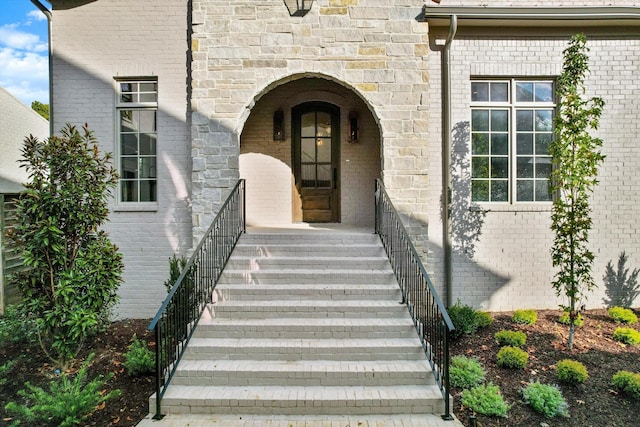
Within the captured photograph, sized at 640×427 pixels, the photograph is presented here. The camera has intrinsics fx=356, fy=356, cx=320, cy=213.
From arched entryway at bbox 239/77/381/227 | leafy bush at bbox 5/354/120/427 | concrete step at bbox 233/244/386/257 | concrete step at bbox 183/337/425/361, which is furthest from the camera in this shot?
arched entryway at bbox 239/77/381/227

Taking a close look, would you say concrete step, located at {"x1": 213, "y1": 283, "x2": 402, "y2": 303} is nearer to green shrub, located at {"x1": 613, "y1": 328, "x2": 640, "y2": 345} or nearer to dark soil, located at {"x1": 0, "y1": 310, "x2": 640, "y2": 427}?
dark soil, located at {"x1": 0, "y1": 310, "x2": 640, "y2": 427}

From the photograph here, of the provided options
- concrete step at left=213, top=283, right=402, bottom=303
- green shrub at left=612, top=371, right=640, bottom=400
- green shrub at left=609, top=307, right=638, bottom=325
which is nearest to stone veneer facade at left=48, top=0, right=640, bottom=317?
green shrub at left=609, top=307, right=638, bottom=325

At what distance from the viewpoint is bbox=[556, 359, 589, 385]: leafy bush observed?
372cm

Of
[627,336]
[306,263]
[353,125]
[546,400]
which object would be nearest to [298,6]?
[353,125]

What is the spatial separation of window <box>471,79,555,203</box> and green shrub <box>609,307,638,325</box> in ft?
6.25

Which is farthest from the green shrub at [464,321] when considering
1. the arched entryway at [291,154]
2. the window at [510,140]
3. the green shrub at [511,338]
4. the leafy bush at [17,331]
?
the leafy bush at [17,331]

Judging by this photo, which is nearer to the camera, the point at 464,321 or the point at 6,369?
the point at 6,369

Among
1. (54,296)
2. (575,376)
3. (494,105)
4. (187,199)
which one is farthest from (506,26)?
(54,296)

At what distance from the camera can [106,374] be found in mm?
4051

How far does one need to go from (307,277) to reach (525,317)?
10.7 feet

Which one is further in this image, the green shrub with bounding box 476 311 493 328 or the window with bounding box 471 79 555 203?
the window with bounding box 471 79 555 203

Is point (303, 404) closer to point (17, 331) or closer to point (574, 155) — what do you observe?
point (17, 331)

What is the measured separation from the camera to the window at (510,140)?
19.4 feet

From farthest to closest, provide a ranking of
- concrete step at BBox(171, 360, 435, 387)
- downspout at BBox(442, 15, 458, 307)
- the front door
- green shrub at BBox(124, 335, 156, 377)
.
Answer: the front door
downspout at BBox(442, 15, 458, 307)
green shrub at BBox(124, 335, 156, 377)
concrete step at BBox(171, 360, 435, 387)
